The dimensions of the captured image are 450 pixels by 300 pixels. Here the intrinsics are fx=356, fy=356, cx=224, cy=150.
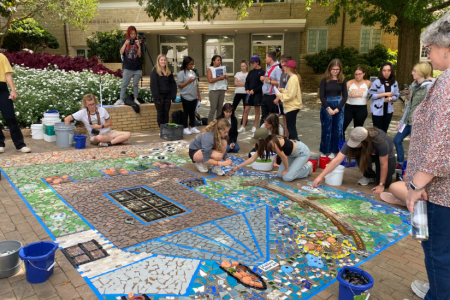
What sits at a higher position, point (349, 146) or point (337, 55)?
point (337, 55)

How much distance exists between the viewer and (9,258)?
9.90 feet

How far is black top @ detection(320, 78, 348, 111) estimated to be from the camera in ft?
21.5

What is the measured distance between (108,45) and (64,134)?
15.6m

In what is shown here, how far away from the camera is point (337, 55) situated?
19.7 metres

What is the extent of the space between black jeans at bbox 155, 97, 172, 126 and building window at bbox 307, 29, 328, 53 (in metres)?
15.0

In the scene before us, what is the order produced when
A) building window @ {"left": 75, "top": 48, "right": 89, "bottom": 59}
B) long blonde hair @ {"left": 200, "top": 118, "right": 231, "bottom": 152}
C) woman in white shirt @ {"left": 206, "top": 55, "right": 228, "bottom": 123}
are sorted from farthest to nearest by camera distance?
building window @ {"left": 75, "top": 48, "right": 89, "bottom": 59}, woman in white shirt @ {"left": 206, "top": 55, "right": 228, "bottom": 123}, long blonde hair @ {"left": 200, "top": 118, "right": 231, "bottom": 152}

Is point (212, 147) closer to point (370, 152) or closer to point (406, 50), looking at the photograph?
point (370, 152)

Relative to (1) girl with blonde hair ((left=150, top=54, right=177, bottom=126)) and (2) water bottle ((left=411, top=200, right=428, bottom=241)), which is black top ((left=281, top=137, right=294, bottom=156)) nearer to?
(2) water bottle ((left=411, top=200, right=428, bottom=241))

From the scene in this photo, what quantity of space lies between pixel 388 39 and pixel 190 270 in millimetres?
21344

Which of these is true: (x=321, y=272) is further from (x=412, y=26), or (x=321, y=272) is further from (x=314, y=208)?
(x=412, y=26)

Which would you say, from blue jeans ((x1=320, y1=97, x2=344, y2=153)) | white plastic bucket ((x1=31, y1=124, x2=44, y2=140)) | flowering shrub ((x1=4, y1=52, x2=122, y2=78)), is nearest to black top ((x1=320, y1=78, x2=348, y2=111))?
blue jeans ((x1=320, y1=97, x2=344, y2=153))

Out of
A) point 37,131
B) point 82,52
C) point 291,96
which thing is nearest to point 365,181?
point 291,96

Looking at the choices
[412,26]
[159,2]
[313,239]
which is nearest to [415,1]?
[412,26]

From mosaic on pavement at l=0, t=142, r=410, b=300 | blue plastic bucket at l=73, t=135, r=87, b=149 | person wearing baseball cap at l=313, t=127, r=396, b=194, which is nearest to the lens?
mosaic on pavement at l=0, t=142, r=410, b=300
